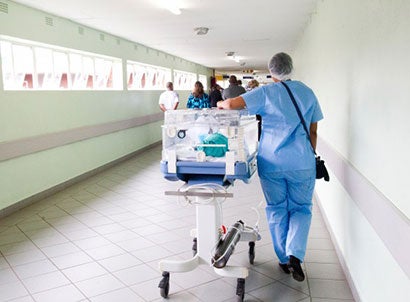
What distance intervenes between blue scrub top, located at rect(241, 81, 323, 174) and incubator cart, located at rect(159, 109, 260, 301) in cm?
15

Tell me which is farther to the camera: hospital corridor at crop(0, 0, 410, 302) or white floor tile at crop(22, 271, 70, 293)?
white floor tile at crop(22, 271, 70, 293)

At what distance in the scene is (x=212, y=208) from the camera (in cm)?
269

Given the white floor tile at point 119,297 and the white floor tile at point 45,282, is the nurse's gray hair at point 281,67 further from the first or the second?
the white floor tile at point 45,282

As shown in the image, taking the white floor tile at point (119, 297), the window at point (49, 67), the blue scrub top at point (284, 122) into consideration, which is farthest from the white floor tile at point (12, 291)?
the window at point (49, 67)

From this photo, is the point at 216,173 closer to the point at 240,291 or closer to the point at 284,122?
the point at 284,122

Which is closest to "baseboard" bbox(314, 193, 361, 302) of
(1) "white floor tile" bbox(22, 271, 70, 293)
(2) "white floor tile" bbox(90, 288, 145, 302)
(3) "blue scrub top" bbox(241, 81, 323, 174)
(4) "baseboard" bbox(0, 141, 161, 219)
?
(3) "blue scrub top" bbox(241, 81, 323, 174)

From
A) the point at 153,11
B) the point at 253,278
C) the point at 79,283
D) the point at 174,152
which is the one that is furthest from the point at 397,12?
the point at 153,11

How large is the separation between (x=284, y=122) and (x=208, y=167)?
70 cm

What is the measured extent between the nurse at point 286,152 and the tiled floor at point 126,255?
0.29 m

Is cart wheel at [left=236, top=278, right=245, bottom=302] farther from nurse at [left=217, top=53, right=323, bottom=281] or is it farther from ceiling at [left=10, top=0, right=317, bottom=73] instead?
ceiling at [left=10, top=0, right=317, bottom=73]

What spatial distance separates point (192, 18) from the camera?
620 cm

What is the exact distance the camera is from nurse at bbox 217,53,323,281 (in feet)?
9.23

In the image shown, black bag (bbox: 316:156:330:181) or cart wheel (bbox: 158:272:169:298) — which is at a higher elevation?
black bag (bbox: 316:156:330:181)

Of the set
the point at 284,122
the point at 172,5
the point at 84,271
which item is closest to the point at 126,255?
the point at 84,271
